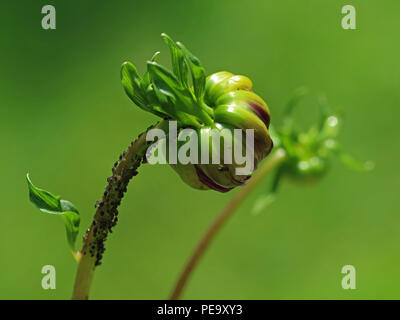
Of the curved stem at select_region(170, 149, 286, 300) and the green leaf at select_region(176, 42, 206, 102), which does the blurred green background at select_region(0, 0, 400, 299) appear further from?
the green leaf at select_region(176, 42, 206, 102)

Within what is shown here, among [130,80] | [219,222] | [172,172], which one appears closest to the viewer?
[130,80]

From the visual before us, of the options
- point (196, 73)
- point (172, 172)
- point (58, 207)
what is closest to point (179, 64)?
point (196, 73)

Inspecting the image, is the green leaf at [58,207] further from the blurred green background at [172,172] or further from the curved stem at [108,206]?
the blurred green background at [172,172]

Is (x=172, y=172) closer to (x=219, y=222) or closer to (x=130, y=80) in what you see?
(x=219, y=222)

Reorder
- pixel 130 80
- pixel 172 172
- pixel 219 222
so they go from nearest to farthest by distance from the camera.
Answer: pixel 130 80, pixel 219 222, pixel 172 172

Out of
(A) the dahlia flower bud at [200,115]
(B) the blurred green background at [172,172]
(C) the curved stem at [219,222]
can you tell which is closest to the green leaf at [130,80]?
(A) the dahlia flower bud at [200,115]

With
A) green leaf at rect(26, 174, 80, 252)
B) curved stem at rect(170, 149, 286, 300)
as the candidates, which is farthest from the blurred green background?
green leaf at rect(26, 174, 80, 252)
